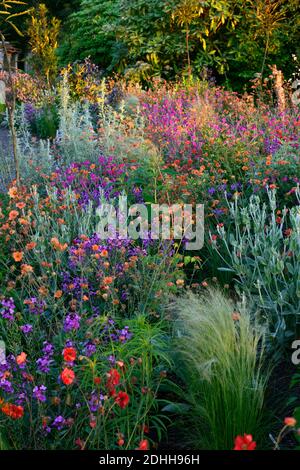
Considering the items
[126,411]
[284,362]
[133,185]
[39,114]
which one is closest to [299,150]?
[133,185]

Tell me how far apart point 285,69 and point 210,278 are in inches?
446

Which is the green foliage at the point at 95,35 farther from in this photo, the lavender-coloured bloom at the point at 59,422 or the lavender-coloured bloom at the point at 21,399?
the lavender-coloured bloom at the point at 59,422

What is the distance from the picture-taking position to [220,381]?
2.61 m

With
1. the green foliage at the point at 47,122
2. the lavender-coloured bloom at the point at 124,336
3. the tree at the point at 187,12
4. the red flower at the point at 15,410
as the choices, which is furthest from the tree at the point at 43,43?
the red flower at the point at 15,410

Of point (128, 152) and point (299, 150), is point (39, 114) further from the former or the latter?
point (299, 150)

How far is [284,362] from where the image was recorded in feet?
10.9

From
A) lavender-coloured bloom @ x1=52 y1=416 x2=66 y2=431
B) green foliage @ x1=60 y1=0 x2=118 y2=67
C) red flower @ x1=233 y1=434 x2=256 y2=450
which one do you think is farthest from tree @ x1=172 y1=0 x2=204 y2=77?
red flower @ x1=233 y1=434 x2=256 y2=450

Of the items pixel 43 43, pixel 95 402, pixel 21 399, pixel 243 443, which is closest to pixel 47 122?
pixel 43 43

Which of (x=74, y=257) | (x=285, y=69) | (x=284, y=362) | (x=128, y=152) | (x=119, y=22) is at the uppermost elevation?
(x=119, y=22)

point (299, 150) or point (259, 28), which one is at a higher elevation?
point (259, 28)

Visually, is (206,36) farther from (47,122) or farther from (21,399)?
(21,399)

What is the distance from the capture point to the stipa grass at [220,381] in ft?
8.50

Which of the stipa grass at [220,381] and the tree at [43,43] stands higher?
the tree at [43,43]

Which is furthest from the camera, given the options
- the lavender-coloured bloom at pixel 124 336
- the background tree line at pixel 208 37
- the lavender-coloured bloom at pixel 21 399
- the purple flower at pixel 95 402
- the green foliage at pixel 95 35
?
the green foliage at pixel 95 35
